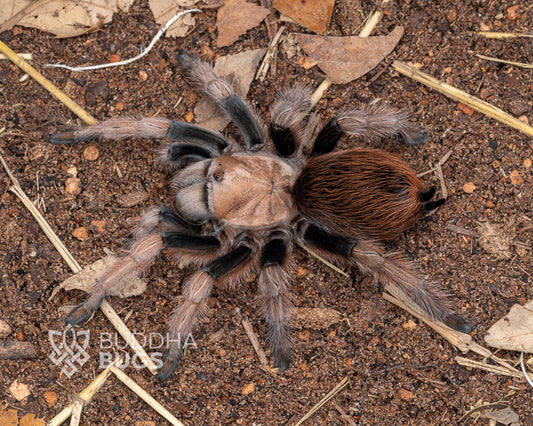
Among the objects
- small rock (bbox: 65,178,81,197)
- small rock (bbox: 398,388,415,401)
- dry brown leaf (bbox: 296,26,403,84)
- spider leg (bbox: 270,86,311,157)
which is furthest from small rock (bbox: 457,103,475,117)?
small rock (bbox: 65,178,81,197)

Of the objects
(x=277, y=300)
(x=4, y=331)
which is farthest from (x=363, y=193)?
(x=4, y=331)

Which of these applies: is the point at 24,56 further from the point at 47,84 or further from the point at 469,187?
the point at 469,187

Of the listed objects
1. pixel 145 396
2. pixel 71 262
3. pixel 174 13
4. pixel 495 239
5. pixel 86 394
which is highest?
pixel 174 13

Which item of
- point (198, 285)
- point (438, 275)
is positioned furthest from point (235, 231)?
point (438, 275)

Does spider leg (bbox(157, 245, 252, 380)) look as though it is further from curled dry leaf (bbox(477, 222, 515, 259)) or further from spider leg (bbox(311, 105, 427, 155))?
curled dry leaf (bbox(477, 222, 515, 259))

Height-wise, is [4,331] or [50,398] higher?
[4,331]

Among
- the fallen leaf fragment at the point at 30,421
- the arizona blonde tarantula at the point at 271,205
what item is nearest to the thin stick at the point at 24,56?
the arizona blonde tarantula at the point at 271,205
